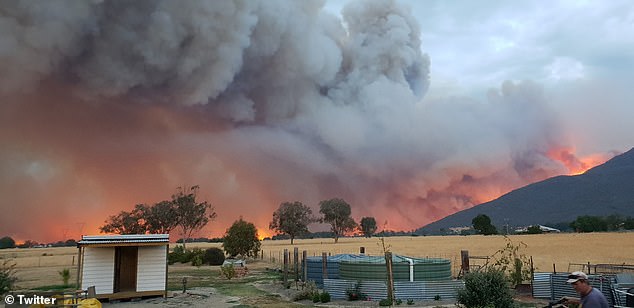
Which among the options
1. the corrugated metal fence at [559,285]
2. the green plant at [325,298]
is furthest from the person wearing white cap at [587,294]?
the green plant at [325,298]

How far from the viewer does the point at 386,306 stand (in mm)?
16672

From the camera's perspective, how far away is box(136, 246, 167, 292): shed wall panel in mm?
21125

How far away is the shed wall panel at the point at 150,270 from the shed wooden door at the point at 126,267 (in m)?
0.91

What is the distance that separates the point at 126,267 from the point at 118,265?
1263mm

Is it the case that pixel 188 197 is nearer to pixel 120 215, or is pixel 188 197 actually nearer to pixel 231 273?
pixel 120 215

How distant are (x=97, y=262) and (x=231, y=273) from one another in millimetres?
9130

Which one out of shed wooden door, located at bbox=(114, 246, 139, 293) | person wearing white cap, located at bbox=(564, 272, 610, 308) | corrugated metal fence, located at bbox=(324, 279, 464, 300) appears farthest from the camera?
shed wooden door, located at bbox=(114, 246, 139, 293)

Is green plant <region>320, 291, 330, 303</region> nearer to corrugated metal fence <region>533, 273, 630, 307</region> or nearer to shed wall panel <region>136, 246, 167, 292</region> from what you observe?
shed wall panel <region>136, 246, 167, 292</region>

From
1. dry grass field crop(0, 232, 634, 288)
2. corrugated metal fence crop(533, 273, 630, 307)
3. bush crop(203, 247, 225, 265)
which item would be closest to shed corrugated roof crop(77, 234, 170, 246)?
dry grass field crop(0, 232, 634, 288)

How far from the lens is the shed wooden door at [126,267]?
22.0 m

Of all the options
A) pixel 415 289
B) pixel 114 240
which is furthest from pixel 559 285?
pixel 114 240

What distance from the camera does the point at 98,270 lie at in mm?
20656

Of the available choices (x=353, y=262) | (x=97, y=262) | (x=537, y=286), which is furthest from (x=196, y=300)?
(x=537, y=286)

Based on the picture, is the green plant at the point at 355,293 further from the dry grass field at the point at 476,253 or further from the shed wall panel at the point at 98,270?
the shed wall panel at the point at 98,270
